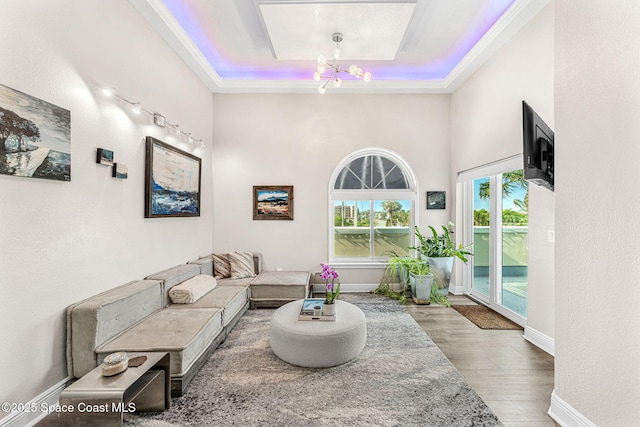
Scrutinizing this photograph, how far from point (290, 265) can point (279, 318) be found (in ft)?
7.19

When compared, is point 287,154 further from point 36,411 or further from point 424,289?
point 36,411

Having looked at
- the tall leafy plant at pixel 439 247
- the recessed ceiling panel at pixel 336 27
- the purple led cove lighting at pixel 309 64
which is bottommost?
the tall leafy plant at pixel 439 247

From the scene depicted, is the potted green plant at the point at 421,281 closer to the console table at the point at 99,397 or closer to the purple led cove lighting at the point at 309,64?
the purple led cove lighting at the point at 309,64

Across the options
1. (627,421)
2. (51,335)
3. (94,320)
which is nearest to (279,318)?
(94,320)

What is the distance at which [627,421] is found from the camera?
4.96 feet

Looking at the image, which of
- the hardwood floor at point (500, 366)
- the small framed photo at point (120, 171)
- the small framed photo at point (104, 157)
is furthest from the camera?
the small framed photo at point (120, 171)

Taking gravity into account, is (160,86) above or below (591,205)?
above

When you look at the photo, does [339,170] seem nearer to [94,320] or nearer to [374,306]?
[374,306]

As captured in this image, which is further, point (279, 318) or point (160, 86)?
→ point (160, 86)

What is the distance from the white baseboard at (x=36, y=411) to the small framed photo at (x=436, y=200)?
5036 mm

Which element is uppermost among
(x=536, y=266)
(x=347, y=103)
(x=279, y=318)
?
(x=347, y=103)

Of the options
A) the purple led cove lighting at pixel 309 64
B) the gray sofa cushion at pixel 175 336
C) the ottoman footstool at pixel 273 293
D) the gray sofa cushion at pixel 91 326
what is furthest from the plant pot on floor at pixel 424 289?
the gray sofa cushion at pixel 91 326

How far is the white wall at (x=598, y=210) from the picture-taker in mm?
1516

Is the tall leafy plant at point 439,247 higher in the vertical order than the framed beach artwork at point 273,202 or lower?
lower
